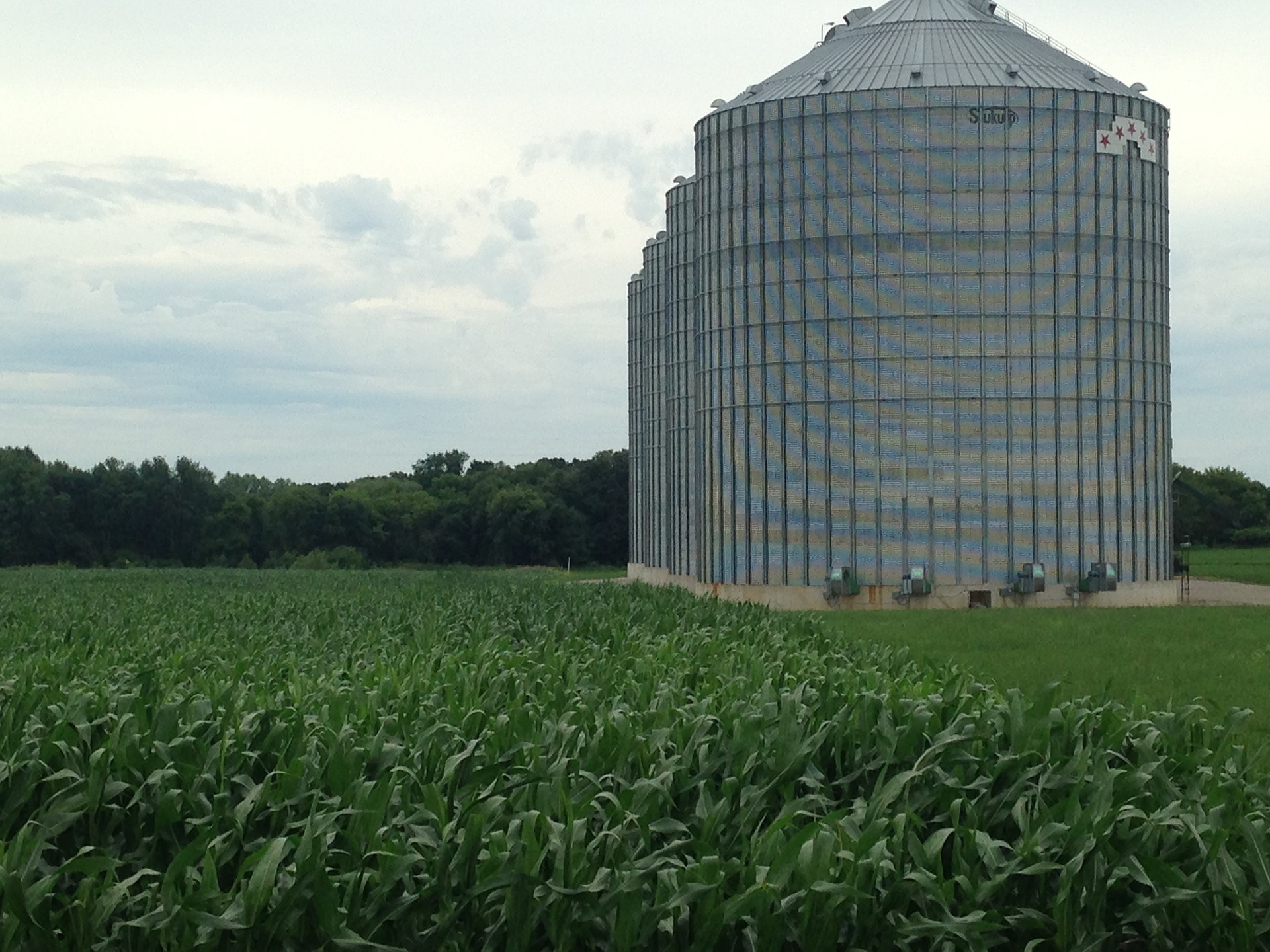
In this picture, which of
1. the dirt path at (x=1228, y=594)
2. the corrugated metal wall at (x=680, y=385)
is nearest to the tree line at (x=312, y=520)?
the corrugated metal wall at (x=680, y=385)

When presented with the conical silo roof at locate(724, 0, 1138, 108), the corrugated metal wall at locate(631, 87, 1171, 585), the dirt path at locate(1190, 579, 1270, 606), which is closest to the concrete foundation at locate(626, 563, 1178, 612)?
the corrugated metal wall at locate(631, 87, 1171, 585)

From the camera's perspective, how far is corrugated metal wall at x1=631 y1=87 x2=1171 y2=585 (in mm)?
57406

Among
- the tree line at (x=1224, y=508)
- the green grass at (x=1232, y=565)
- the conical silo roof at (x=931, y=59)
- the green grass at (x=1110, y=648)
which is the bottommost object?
the green grass at (x=1110, y=648)

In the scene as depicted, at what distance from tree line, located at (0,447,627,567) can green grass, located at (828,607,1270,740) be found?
8070cm

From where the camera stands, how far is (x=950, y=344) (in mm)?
57500

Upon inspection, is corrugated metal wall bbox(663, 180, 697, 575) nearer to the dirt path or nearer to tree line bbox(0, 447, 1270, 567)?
the dirt path

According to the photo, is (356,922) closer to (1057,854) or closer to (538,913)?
(538,913)

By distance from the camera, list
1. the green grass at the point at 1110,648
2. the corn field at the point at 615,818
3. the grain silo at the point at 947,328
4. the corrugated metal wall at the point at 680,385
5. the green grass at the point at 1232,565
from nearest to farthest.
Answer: the corn field at the point at 615,818 → the green grass at the point at 1110,648 → the grain silo at the point at 947,328 → the corrugated metal wall at the point at 680,385 → the green grass at the point at 1232,565

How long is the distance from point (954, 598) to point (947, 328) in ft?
36.6

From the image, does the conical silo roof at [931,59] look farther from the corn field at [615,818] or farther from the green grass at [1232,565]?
the corn field at [615,818]

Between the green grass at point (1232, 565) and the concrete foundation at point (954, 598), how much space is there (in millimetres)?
23075

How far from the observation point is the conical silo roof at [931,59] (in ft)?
194

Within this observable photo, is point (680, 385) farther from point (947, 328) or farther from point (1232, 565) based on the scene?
point (1232, 565)

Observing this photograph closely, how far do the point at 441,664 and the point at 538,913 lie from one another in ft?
33.7
